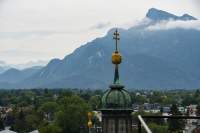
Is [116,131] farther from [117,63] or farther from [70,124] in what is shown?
[70,124]

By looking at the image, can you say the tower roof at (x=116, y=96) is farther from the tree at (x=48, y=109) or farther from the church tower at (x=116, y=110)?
the tree at (x=48, y=109)

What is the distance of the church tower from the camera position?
46.1ft

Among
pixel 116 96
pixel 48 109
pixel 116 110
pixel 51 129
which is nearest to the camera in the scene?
pixel 116 110

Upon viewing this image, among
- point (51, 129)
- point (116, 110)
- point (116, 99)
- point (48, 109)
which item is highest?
point (48, 109)

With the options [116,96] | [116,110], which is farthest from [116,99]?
[116,110]

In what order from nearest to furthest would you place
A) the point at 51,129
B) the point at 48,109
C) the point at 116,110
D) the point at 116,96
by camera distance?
the point at 116,110
the point at 116,96
the point at 51,129
the point at 48,109

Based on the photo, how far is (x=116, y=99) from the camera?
47.1 feet

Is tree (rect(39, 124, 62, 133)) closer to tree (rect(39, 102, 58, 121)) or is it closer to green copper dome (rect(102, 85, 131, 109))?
tree (rect(39, 102, 58, 121))

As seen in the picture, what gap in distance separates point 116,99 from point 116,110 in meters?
0.22

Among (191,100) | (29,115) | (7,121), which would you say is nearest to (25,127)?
(29,115)

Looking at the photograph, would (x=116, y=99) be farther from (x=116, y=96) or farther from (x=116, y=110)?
(x=116, y=110)

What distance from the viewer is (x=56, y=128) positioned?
71.8 metres

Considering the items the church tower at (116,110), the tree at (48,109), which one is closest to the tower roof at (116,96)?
the church tower at (116,110)

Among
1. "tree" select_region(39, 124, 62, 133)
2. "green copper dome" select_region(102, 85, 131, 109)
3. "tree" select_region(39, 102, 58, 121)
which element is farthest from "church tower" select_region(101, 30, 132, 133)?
"tree" select_region(39, 102, 58, 121)
